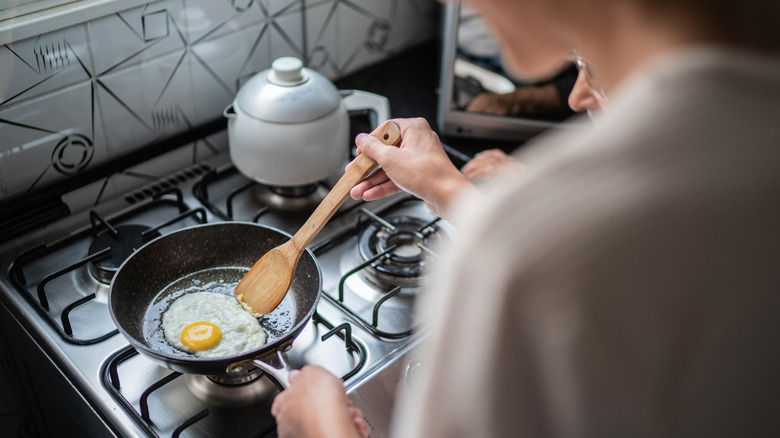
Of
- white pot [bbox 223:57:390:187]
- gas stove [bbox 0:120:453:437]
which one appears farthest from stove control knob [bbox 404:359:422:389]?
white pot [bbox 223:57:390:187]

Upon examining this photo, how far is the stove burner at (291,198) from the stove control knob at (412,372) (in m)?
0.36

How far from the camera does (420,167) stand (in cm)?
83

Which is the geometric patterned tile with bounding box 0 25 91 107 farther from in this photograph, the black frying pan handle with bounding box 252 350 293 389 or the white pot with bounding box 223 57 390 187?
the black frying pan handle with bounding box 252 350 293 389

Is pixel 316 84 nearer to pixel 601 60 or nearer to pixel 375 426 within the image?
pixel 375 426

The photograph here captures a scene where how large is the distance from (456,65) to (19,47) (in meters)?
0.69

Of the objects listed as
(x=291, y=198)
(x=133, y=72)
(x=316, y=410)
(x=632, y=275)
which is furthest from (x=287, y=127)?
(x=632, y=275)

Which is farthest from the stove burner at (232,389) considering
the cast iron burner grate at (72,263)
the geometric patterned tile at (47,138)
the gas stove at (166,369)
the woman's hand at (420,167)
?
the geometric patterned tile at (47,138)

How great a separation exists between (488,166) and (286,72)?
14.0 inches

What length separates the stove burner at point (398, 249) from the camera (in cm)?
97

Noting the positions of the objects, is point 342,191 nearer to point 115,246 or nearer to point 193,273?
point 193,273

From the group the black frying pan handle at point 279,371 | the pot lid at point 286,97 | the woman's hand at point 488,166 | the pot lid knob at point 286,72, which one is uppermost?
the pot lid knob at point 286,72

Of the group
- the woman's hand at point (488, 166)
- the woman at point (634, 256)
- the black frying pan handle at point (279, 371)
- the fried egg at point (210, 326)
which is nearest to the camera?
the woman at point (634, 256)

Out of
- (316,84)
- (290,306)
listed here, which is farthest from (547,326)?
(316,84)

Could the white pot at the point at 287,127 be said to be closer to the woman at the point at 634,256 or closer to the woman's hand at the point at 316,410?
the woman's hand at the point at 316,410
